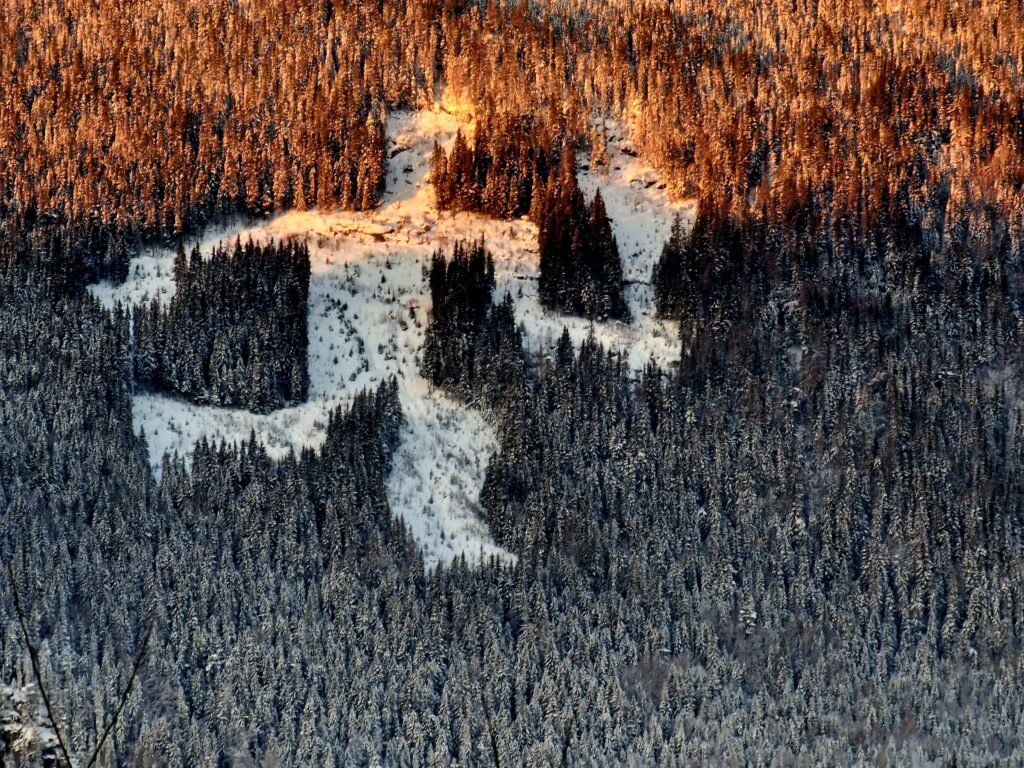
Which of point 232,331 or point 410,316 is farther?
point 410,316

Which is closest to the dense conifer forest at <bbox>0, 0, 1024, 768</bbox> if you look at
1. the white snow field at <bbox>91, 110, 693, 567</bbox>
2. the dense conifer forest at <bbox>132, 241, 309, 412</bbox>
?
the dense conifer forest at <bbox>132, 241, 309, 412</bbox>

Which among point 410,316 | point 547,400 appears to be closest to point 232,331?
point 410,316

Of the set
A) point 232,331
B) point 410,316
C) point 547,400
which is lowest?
point 547,400

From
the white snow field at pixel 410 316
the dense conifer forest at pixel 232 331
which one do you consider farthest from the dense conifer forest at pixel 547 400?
the white snow field at pixel 410 316

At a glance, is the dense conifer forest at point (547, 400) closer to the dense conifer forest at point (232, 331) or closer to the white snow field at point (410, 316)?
the dense conifer forest at point (232, 331)

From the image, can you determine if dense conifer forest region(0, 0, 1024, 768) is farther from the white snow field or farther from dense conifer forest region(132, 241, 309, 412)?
the white snow field

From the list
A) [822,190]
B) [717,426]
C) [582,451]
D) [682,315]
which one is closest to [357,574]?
[582,451]

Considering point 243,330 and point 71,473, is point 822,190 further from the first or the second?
point 71,473

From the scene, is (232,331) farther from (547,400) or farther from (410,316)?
(547,400)
